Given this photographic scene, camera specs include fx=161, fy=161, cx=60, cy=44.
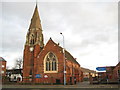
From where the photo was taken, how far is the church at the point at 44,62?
4341cm

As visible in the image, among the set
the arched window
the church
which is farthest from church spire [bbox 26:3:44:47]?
the arched window

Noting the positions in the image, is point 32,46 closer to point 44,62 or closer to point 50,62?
point 44,62

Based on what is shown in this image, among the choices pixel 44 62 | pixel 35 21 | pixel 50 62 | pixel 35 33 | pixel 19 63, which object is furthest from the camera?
pixel 19 63

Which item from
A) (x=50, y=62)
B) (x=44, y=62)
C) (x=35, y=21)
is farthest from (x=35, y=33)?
(x=50, y=62)

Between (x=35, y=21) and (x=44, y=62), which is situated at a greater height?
(x=35, y=21)

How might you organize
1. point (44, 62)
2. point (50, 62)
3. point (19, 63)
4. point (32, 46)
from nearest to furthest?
point (50, 62), point (44, 62), point (32, 46), point (19, 63)

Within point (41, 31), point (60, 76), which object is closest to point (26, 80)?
point (60, 76)

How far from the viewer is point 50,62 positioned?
45.3m

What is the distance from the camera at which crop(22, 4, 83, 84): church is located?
43406 millimetres

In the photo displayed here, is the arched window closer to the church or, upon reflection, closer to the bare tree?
the church

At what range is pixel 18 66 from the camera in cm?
8562

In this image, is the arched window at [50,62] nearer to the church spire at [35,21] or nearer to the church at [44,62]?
the church at [44,62]

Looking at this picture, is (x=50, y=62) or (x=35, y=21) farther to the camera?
(x=35, y=21)

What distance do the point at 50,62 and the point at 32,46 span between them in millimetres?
8636
